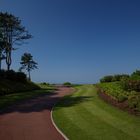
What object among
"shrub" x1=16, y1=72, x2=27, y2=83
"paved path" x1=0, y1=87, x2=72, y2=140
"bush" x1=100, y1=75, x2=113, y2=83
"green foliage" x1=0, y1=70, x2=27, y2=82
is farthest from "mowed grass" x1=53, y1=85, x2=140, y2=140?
"shrub" x1=16, y1=72, x2=27, y2=83

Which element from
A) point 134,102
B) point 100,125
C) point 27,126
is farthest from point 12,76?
point 100,125

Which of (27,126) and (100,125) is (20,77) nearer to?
(27,126)

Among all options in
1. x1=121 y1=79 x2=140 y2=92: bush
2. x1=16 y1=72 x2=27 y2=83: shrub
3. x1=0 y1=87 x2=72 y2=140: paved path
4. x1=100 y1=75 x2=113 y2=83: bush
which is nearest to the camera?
x1=0 y1=87 x2=72 y2=140: paved path

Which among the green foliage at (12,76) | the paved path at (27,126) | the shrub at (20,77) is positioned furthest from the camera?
the shrub at (20,77)

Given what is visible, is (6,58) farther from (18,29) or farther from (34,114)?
(34,114)

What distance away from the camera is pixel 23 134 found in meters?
12.2

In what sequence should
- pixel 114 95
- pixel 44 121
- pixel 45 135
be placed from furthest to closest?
pixel 114 95
pixel 44 121
pixel 45 135

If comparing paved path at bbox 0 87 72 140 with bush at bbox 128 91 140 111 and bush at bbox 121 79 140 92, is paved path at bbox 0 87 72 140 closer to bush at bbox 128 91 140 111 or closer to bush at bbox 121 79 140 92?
bush at bbox 128 91 140 111

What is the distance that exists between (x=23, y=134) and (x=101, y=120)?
4856 millimetres

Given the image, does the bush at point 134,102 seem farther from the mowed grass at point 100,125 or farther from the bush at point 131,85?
the bush at point 131,85

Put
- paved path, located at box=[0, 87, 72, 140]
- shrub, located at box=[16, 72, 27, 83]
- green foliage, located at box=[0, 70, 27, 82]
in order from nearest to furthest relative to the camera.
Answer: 1. paved path, located at box=[0, 87, 72, 140]
2. green foliage, located at box=[0, 70, 27, 82]
3. shrub, located at box=[16, 72, 27, 83]

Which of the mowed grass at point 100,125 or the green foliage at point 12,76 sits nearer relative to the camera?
the mowed grass at point 100,125

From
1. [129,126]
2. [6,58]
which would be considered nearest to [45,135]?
[129,126]

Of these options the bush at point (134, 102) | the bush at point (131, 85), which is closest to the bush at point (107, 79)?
the bush at point (131, 85)
